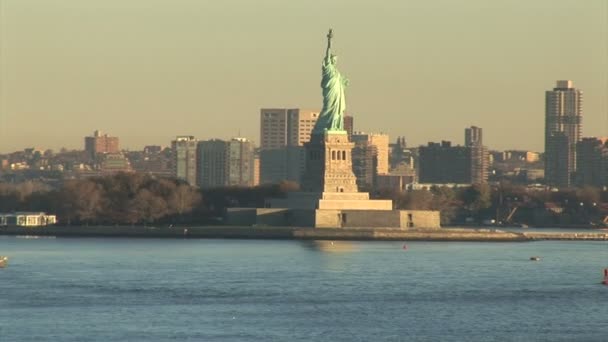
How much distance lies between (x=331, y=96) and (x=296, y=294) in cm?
5098

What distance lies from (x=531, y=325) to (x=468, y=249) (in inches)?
1911

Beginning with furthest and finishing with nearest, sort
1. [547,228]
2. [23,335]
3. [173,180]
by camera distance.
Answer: [547,228], [173,180], [23,335]

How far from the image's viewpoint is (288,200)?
400ft

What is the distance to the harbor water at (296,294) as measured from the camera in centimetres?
5881

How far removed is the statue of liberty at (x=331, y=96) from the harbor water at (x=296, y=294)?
59.1 feet

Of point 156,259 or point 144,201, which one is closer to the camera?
point 156,259

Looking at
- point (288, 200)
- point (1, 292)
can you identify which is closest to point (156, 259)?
point (1, 292)

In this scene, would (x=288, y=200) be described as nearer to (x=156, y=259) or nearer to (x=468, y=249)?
(x=468, y=249)

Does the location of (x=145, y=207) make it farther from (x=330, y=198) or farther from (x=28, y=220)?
(x=330, y=198)

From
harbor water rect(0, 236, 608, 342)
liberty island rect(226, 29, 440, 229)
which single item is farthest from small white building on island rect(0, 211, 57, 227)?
harbor water rect(0, 236, 608, 342)

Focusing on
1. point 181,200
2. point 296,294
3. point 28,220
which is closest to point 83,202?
point 28,220

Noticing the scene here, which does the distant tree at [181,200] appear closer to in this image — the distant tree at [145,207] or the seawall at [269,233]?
the distant tree at [145,207]

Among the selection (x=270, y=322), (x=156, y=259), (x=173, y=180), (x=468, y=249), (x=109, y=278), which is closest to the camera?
(x=270, y=322)

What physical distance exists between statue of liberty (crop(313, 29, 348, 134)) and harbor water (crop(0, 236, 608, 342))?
709 inches
